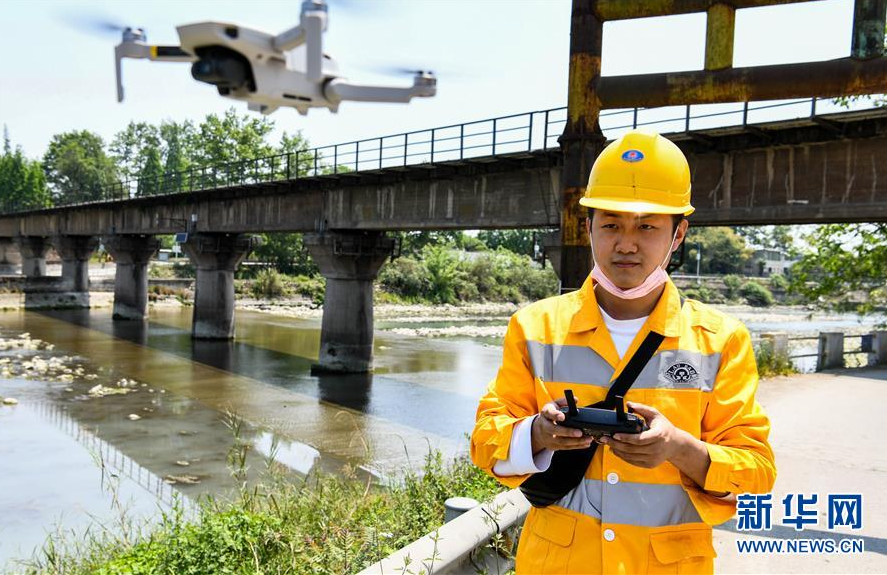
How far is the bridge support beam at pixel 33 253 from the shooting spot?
182ft

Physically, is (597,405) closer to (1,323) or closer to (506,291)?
(1,323)

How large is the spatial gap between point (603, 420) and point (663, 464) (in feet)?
1.42

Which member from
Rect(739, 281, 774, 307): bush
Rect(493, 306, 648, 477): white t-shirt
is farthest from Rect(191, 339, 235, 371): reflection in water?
Rect(739, 281, 774, 307): bush

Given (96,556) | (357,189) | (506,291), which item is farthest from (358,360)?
(506,291)

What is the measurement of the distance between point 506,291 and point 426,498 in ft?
213

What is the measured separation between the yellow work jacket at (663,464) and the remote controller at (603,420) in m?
0.26

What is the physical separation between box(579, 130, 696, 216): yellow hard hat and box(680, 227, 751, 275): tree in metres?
108

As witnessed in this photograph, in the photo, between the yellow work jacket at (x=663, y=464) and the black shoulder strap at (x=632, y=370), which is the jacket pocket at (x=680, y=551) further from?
the black shoulder strap at (x=632, y=370)

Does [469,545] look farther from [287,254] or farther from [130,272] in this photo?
[287,254]

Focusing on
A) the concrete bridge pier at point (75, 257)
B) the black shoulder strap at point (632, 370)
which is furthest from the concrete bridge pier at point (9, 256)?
the black shoulder strap at point (632, 370)

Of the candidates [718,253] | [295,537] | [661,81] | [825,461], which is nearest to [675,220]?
[295,537]

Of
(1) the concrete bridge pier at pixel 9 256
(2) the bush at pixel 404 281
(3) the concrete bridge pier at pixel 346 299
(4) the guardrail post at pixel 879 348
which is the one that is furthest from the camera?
(1) the concrete bridge pier at pixel 9 256

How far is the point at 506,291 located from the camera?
7081 cm

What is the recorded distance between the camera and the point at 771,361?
1569 centimetres
